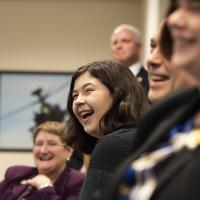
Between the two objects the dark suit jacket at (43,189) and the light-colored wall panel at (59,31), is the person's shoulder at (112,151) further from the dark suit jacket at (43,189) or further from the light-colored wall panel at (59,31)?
the light-colored wall panel at (59,31)

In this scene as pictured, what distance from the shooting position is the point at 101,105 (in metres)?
1.90

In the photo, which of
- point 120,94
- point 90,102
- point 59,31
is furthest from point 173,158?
point 59,31

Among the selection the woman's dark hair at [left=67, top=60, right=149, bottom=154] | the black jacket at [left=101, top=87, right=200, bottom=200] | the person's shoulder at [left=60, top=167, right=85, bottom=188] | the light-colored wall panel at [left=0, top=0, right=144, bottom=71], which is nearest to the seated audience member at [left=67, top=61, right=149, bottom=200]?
the woman's dark hair at [left=67, top=60, right=149, bottom=154]

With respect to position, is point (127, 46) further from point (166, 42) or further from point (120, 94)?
point (166, 42)

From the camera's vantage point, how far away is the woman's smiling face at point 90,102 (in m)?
1.90

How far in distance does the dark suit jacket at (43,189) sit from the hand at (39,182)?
0.09 feet

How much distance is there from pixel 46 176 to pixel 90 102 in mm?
Answer: 1072

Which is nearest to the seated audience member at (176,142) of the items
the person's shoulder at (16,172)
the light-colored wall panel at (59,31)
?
the person's shoulder at (16,172)

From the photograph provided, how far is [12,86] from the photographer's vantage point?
16.8 ft

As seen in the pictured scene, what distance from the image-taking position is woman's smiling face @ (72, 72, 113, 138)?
1899mm

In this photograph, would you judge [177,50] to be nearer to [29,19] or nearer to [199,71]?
[199,71]

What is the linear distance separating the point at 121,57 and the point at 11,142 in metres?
2.01

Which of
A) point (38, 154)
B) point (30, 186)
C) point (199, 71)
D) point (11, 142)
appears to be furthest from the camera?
Answer: point (11, 142)

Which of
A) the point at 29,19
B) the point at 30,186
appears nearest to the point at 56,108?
the point at 29,19
